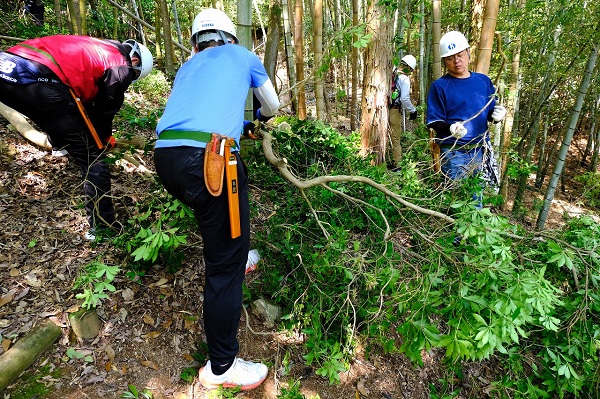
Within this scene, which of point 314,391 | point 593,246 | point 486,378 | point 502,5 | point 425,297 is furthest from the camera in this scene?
point 502,5

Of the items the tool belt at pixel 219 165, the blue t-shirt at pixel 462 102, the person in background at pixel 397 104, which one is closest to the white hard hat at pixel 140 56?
the tool belt at pixel 219 165

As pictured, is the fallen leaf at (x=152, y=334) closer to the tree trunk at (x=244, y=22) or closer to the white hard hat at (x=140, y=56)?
the white hard hat at (x=140, y=56)

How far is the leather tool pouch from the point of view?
6.00 feet

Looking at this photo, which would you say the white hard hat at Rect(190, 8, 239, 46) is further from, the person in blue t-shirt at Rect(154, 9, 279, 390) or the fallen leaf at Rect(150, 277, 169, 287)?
the fallen leaf at Rect(150, 277, 169, 287)

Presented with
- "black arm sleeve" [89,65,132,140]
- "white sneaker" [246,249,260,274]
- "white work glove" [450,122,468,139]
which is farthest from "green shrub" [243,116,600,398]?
"black arm sleeve" [89,65,132,140]

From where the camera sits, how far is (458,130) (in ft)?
9.84

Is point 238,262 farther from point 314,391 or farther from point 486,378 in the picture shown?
point 486,378

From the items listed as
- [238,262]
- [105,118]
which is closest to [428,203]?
[238,262]

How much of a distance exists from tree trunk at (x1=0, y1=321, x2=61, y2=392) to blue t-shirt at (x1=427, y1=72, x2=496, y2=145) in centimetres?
326

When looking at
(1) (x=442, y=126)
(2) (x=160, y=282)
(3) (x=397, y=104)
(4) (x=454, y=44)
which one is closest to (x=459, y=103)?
(1) (x=442, y=126)

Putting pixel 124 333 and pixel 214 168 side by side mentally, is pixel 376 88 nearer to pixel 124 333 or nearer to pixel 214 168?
pixel 214 168

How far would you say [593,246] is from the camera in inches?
85.2

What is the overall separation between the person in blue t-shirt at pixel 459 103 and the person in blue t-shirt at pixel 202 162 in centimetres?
193

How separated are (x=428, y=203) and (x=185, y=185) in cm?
169
